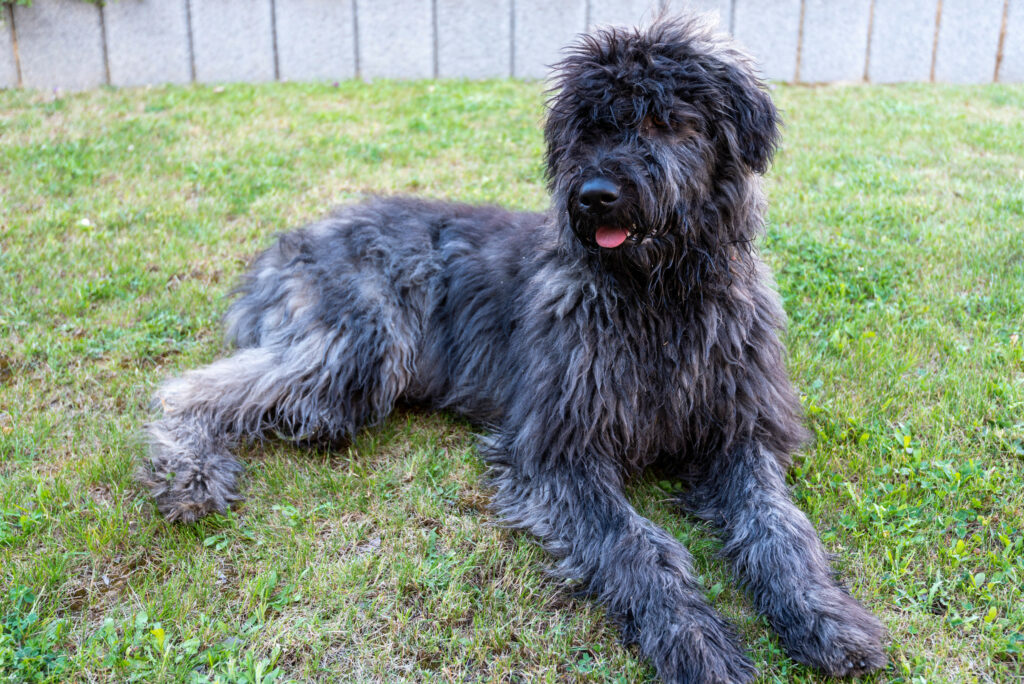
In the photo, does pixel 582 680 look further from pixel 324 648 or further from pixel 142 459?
pixel 142 459

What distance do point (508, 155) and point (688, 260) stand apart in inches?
197

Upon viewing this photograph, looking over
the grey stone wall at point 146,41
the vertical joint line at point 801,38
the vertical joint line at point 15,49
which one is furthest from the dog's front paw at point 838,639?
the vertical joint line at point 15,49

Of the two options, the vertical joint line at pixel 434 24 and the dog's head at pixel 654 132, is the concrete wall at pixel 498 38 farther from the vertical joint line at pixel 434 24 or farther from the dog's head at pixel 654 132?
the dog's head at pixel 654 132

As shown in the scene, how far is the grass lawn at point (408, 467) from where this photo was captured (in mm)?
2779

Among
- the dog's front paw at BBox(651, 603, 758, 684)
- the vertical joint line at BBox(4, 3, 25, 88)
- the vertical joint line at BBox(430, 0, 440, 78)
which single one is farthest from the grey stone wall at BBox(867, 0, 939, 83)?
the vertical joint line at BBox(4, 3, 25, 88)

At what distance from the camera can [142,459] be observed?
375 centimetres

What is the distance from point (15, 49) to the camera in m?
10.2

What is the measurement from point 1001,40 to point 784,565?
469 inches

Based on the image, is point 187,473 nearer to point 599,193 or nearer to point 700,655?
point 599,193

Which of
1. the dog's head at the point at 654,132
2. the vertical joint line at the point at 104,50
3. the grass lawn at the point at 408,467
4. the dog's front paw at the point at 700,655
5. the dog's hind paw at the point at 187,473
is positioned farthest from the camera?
the vertical joint line at the point at 104,50

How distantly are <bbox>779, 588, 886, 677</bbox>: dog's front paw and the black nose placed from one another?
160 centimetres

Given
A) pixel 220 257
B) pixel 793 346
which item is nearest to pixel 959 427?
pixel 793 346

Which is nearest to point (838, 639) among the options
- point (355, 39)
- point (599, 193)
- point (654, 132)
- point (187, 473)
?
point (599, 193)

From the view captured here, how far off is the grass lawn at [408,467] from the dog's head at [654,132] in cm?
131
